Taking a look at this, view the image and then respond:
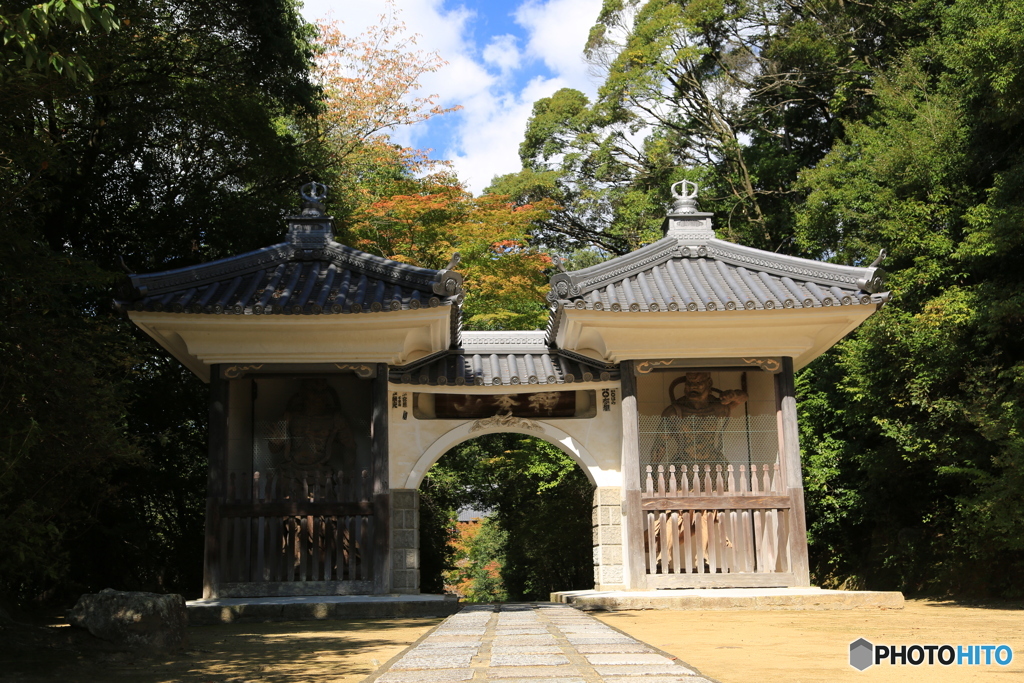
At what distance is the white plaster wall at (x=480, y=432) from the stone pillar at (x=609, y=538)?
16 centimetres

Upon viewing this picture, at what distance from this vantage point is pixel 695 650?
5266mm

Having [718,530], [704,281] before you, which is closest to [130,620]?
[718,530]

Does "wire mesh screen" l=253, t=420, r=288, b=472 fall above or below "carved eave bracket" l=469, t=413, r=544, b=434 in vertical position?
below

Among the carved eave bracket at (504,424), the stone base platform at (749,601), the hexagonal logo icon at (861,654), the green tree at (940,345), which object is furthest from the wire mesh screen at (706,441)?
the hexagonal logo icon at (861,654)

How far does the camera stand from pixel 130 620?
547 centimetres

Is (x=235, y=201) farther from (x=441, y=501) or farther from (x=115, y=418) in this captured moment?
(x=441, y=501)

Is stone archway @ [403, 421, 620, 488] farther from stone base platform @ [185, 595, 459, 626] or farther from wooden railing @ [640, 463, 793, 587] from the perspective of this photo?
stone base platform @ [185, 595, 459, 626]

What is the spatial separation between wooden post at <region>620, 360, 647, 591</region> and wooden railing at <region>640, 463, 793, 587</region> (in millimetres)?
116

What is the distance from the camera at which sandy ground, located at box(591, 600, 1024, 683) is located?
420 centimetres

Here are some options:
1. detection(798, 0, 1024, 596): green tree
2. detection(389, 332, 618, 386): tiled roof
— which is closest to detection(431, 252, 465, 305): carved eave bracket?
detection(389, 332, 618, 386): tiled roof

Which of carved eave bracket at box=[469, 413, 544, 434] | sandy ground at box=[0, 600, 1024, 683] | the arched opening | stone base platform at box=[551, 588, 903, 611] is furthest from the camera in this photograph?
the arched opening

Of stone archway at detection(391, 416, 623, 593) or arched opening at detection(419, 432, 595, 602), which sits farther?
arched opening at detection(419, 432, 595, 602)

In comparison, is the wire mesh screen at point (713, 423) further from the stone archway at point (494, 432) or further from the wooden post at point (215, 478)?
the wooden post at point (215, 478)
